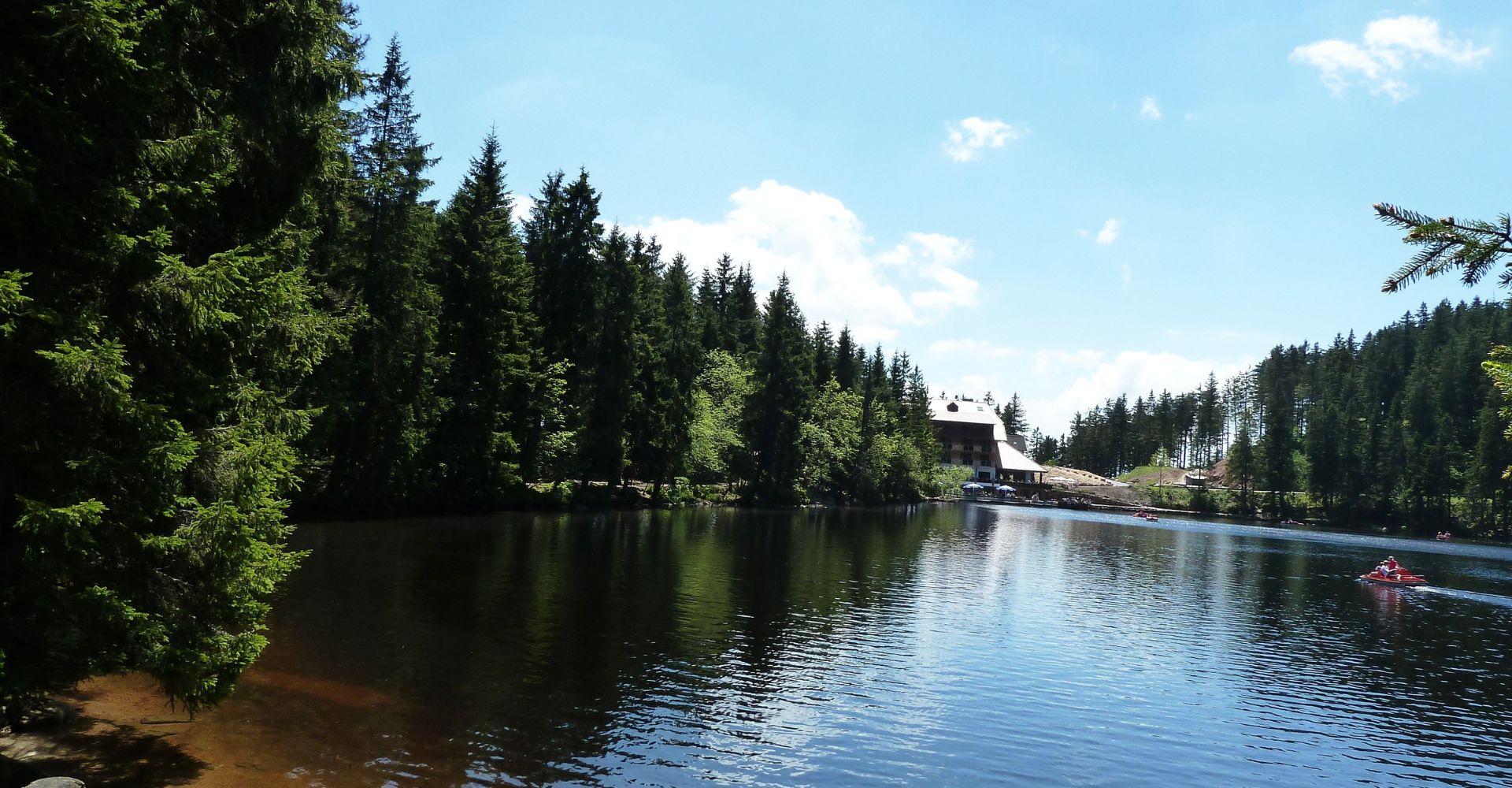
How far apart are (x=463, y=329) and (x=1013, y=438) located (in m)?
153

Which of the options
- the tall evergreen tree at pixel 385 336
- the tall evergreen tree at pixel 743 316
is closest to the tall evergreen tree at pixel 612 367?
the tall evergreen tree at pixel 385 336

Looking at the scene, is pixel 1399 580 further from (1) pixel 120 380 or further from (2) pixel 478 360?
(1) pixel 120 380

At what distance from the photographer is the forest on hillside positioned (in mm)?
108938

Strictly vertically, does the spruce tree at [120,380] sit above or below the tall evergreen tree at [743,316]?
below

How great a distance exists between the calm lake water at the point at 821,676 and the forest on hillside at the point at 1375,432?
221 ft

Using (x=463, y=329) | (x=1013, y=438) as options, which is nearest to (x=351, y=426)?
(x=463, y=329)

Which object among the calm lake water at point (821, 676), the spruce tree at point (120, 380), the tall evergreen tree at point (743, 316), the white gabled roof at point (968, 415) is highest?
the tall evergreen tree at point (743, 316)

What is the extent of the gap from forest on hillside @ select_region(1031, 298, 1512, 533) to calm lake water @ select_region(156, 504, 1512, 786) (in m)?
67.4

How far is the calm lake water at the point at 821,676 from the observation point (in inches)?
530

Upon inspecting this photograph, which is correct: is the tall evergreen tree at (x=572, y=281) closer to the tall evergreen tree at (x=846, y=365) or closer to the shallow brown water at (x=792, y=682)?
the shallow brown water at (x=792, y=682)

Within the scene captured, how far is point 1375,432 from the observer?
11712cm

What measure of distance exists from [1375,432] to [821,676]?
128m


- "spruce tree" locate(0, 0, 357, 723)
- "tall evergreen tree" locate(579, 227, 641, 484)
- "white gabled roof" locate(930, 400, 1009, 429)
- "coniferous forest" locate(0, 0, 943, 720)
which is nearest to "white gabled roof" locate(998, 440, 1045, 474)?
"white gabled roof" locate(930, 400, 1009, 429)

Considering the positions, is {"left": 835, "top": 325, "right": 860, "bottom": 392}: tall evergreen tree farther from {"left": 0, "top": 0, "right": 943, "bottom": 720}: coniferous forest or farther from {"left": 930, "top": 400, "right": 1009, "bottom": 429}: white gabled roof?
{"left": 0, "top": 0, "right": 943, "bottom": 720}: coniferous forest
